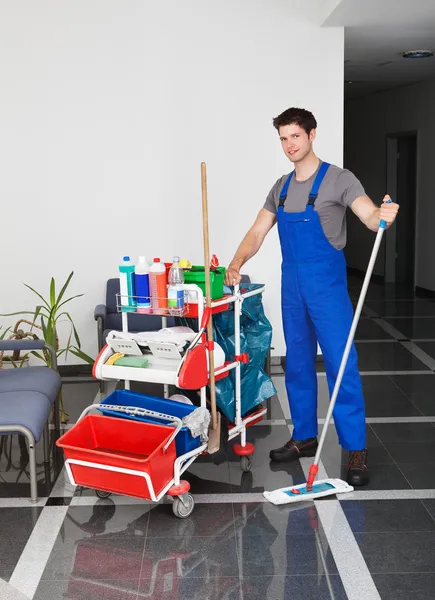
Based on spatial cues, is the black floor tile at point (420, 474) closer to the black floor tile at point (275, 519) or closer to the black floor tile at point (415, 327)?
the black floor tile at point (275, 519)

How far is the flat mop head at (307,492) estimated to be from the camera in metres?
3.14

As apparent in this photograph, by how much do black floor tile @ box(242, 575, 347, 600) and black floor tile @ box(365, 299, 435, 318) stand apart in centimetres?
504

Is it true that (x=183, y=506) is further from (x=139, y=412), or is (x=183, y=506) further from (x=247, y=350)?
(x=247, y=350)

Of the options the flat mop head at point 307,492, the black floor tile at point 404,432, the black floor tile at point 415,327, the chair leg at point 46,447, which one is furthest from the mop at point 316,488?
the black floor tile at point 415,327

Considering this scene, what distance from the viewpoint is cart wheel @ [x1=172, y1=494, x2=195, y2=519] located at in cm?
302

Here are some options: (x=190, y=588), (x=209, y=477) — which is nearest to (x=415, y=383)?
(x=209, y=477)

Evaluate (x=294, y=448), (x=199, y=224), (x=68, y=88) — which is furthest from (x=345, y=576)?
(x=68, y=88)

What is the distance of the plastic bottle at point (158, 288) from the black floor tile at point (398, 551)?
116cm

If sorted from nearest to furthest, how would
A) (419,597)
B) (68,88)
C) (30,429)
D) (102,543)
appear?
(419,597), (102,543), (30,429), (68,88)

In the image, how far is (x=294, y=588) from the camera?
252cm

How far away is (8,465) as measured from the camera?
370 centimetres

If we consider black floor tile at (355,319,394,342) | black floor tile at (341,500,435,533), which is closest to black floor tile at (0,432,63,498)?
black floor tile at (341,500,435,533)

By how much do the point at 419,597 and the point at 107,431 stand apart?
4.50 feet

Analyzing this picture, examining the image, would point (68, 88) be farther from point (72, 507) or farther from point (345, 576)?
point (345, 576)
